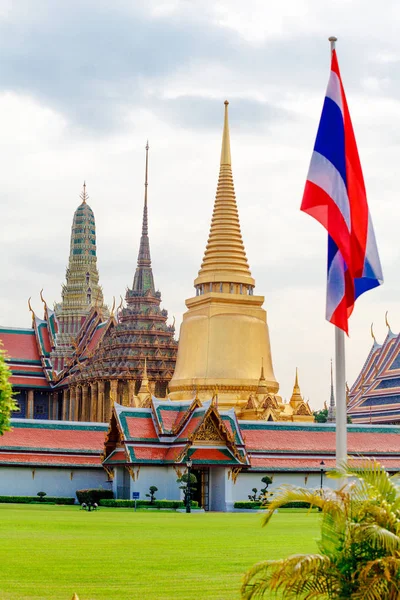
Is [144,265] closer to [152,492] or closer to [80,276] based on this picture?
[80,276]

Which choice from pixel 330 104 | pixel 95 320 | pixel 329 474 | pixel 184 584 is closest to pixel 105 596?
pixel 184 584

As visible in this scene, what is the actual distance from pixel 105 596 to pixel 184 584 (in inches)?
53.3

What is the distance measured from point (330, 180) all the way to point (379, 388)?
183ft

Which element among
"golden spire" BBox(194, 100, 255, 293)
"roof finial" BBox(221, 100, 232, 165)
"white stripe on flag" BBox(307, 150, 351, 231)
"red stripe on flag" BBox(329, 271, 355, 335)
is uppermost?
"roof finial" BBox(221, 100, 232, 165)

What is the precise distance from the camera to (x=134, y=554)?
16875 millimetres

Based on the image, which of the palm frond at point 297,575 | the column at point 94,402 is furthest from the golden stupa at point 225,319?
the palm frond at point 297,575

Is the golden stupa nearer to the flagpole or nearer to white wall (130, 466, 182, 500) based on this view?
white wall (130, 466, 182, 500)

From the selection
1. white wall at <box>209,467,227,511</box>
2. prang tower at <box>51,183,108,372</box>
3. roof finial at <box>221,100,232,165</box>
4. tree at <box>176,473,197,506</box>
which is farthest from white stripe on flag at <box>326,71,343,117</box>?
prang tower at <box>51,183,108,372</box>

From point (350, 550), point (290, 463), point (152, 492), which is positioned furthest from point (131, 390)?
point (350, 550)

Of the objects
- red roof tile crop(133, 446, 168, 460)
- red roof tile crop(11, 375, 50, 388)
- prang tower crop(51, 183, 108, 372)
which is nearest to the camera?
red roof tile crop(133, 446, 168, 460)

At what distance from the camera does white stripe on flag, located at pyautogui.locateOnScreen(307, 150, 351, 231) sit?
12344mm

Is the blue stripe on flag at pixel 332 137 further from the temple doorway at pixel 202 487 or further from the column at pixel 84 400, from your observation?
the column at pixel 84 400

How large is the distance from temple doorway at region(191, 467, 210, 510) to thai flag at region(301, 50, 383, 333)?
2645 cm

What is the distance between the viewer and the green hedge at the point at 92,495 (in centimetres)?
3722
